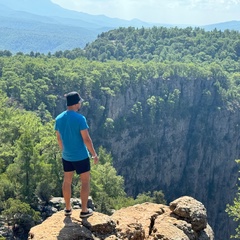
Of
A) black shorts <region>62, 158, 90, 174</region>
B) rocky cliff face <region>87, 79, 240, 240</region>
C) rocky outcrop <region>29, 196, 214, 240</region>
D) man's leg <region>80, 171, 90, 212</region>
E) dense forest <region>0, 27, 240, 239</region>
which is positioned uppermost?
black shorts <region>62, 158, 90, 174</region>

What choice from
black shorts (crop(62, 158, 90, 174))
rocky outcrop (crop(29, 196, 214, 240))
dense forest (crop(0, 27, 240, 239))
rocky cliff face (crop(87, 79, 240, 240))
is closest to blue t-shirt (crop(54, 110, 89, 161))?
black shorts (crop(62, 158, 90, 174))

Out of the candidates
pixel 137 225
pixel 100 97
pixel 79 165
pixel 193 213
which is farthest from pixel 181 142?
pixel 79 165

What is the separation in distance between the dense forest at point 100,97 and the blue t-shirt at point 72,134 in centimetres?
1352

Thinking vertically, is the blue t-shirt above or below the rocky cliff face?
above

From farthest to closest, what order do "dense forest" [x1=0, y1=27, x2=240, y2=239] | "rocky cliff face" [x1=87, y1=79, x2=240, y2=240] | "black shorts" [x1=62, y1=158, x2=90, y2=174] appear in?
1. "rocky cliff face" [x1=87, y1=79, x2=240, y2=240]
2. "dense forest" [x1=0, y1=27, x2=240, y2=239]
3. "black shorts" [x1=62, y1=158, x2=90, y2=174]

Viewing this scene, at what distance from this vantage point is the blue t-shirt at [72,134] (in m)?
11.6

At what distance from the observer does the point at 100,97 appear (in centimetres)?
7344

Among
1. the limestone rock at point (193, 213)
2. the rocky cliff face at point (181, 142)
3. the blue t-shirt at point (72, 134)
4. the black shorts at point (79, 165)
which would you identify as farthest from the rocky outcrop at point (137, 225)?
the rocky cliff face at point (181, 142)

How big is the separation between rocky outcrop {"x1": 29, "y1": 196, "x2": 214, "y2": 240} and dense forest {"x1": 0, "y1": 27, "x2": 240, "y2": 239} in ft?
38.2

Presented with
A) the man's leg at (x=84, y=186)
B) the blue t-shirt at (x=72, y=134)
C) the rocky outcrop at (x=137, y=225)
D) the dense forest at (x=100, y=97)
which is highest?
the blue t-shirt at (x=72, y=134)

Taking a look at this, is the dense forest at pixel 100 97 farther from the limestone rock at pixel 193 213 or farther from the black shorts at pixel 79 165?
the black shorts at pixel 79 165

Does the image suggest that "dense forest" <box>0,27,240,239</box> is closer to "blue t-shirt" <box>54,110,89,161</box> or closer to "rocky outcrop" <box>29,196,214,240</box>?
"rocky outcrop" <box>29,196,214,240</box>

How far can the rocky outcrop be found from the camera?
11609mm

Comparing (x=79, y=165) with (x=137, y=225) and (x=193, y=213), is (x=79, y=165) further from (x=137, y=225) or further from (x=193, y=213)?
(x=193, y=213)
